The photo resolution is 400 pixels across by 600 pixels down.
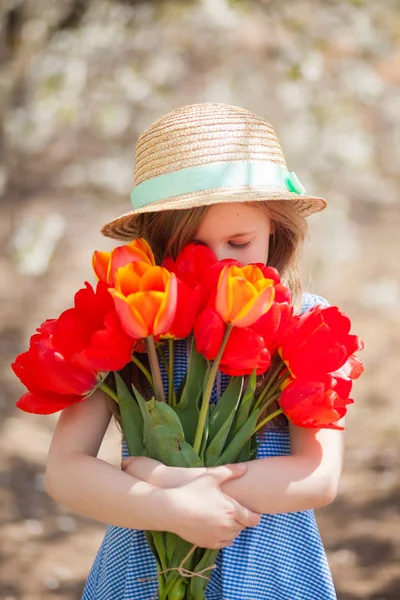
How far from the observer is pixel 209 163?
1641 mm

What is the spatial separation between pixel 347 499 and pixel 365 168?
177 cm

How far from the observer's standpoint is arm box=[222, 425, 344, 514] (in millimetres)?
1448

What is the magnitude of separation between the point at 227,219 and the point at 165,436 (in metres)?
0.46

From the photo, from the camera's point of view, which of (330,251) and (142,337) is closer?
(142,337)

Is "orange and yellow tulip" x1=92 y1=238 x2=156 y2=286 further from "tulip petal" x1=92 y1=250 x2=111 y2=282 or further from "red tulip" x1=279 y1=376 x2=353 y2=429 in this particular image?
"red tulip" x1=279 y1=376 x2=353 y2=429

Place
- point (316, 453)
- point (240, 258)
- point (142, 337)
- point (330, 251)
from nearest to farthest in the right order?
point (142, 337) < point (316, 453) < point (240, 258) < point (330, 251)

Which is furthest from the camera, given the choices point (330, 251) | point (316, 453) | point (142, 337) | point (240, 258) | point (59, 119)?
point (59, 119)

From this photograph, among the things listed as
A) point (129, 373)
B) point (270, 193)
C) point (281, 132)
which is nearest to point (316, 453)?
point (129, 373)

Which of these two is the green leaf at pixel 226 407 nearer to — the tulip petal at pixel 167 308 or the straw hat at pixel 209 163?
the tulip petal at pixel 167 308

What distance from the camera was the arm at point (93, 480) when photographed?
56.0 inches

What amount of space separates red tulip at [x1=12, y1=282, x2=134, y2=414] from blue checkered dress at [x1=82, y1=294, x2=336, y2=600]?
0.30 metres

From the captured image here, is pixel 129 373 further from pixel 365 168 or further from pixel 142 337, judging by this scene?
pixel 365 168

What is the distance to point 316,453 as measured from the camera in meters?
1.53

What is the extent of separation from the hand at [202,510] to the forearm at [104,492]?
0.02 m
